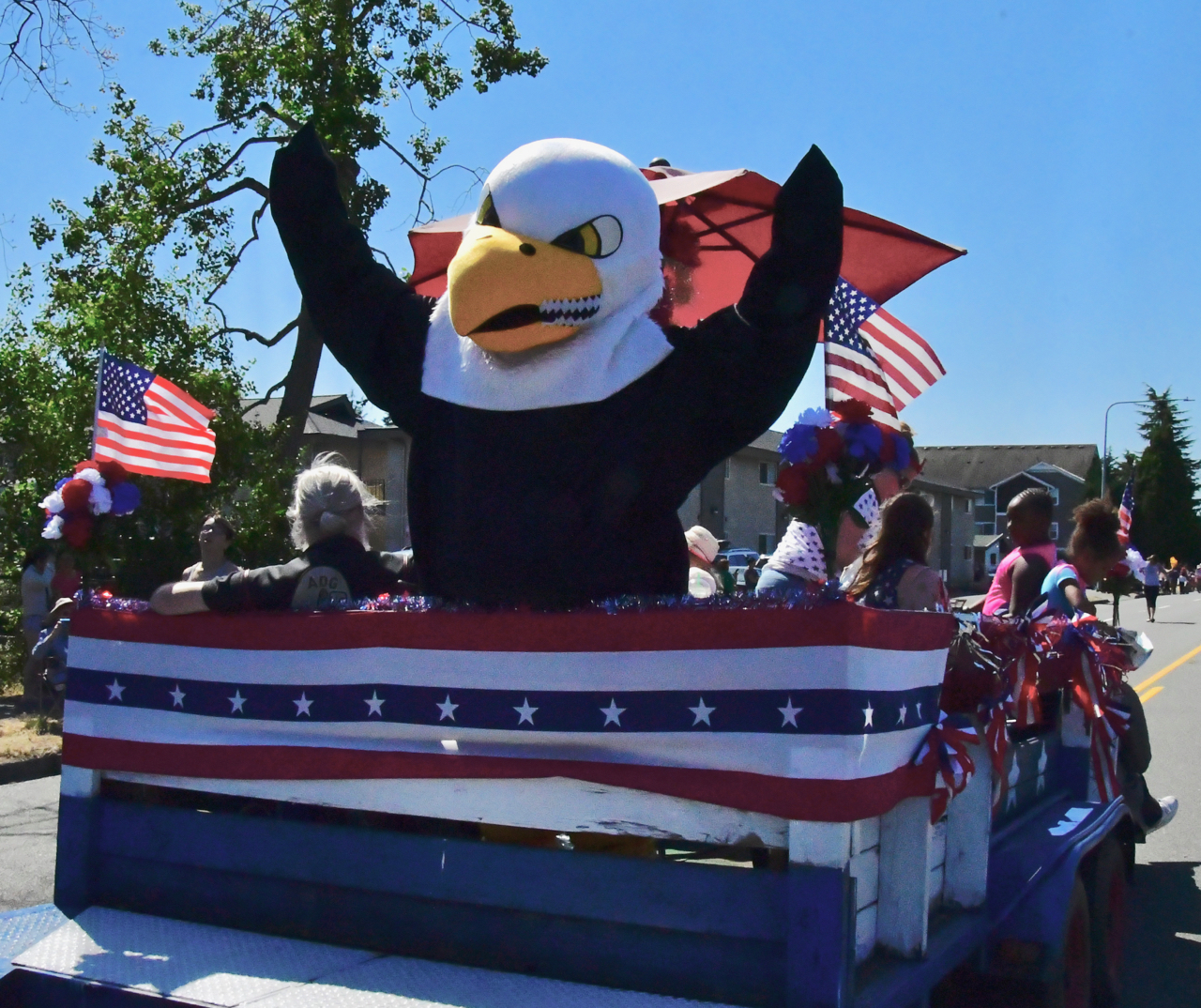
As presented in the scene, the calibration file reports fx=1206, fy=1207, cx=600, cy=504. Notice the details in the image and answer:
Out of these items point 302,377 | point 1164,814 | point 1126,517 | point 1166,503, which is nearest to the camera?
point 1164,814

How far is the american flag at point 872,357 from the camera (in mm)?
3998

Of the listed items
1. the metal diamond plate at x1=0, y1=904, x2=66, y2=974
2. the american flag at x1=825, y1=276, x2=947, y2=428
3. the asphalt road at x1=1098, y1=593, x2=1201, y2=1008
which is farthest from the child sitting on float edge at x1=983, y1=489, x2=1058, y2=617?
the metal diamond plate at x1=0, y1=904, x2=66, y2=974

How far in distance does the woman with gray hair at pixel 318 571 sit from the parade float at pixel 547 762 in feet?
0.27

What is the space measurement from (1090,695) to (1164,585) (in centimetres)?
6409

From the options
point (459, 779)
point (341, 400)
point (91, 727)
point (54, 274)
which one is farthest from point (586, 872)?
point (341, 400)

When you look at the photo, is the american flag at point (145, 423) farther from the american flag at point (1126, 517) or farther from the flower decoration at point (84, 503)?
the american flag at point (1126, 517)

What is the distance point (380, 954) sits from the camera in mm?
2596

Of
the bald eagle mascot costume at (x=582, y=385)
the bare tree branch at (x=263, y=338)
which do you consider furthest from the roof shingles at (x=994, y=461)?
the bald eagle mascot costume at (x=582, y=385)

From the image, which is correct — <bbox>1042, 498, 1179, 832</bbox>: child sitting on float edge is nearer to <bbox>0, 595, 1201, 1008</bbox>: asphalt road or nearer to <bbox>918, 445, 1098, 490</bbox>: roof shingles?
<bbox>0, 595, 1201, 1008</bbox>: asphalt road

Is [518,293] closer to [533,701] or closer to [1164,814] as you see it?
[533,701]

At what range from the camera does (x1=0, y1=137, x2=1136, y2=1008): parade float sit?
7.45ft

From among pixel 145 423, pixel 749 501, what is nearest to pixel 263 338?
pixel 145 423

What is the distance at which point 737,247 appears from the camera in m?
4.57

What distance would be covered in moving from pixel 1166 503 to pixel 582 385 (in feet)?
236
